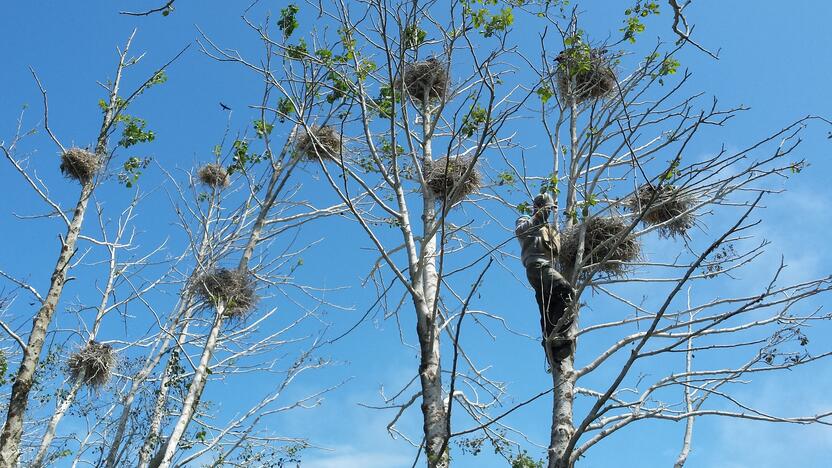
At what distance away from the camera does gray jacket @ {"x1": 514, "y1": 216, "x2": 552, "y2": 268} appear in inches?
235

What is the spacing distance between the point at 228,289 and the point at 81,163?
2.63 m

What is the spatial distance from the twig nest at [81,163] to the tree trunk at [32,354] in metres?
0.73

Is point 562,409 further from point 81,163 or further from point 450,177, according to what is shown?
point 81,163

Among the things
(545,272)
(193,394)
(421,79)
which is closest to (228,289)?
(193,394)

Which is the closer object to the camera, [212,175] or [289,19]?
[289,19]

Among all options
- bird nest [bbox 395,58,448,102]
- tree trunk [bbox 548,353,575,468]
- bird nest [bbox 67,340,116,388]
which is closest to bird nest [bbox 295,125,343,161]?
bird nest [bbox 395,58,448,102]

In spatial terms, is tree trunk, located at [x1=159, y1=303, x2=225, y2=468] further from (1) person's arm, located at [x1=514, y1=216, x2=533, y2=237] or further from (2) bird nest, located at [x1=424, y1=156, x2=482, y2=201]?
(1) person's arm, located at [x1=514, y1=216, x2=533, y2=237]

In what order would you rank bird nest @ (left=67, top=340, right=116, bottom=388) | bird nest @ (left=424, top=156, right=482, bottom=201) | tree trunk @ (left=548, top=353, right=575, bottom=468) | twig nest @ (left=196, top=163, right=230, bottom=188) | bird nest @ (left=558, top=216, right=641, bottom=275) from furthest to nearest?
twig nest @ (left=196, top=163, right=230, bottom=188) < bird nest @ (left=67, top=340, right=116, bottom=388) < bird nest @ (left=424, top=156, right=482, bottom=201) < bird nest @ (left=558, top=216, right=641, bottom=275) < tree trunk @ (left=548, top=353, right=575, bottom=468)

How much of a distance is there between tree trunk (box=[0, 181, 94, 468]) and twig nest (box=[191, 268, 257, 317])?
1357mm

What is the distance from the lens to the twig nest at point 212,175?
11359mm

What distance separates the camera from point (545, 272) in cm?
584

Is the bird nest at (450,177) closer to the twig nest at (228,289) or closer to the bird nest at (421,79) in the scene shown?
the bird nest at (421,79)

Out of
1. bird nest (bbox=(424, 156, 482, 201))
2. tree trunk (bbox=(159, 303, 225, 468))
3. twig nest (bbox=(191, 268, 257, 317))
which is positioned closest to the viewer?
tree trunk (bbox=(159, 303, 225, 468))

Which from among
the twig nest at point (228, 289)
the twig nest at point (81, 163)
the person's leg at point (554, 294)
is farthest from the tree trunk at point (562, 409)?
the twig nest at point (81, 163)
